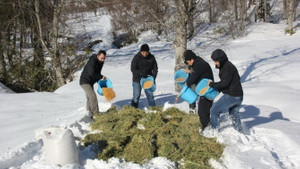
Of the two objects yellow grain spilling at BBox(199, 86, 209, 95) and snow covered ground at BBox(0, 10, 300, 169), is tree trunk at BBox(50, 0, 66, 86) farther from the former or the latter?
yellow grain spilling at BBox(199, 86, 209, 95)

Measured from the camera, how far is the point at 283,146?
470cm

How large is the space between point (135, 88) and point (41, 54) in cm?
996

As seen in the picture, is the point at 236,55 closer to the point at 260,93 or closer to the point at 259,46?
the point at 259,46

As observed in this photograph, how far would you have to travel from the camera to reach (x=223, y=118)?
6008mm

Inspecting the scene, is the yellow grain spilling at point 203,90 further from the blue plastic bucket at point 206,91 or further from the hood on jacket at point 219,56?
the hood on jacket at point 219,56

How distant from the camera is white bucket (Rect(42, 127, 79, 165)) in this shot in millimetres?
3660

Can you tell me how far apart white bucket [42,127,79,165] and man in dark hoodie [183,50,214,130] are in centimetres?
227

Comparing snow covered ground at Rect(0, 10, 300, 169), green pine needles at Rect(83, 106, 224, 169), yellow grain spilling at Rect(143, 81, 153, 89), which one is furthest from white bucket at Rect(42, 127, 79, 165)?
yellow grain spilling at Rect(143, 81, 153, 89)

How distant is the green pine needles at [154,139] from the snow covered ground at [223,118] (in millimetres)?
168

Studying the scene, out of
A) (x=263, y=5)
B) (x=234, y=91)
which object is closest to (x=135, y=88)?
(x=234, y=91)

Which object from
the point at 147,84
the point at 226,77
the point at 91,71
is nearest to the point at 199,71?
the point at 226,77

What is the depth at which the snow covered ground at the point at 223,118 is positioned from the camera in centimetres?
397

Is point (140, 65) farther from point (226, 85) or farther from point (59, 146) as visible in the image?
point (59, 146)

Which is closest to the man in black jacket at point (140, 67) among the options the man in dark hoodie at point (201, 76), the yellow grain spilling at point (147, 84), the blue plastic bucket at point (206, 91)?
the yellow grain spilling at point (147, 84)
